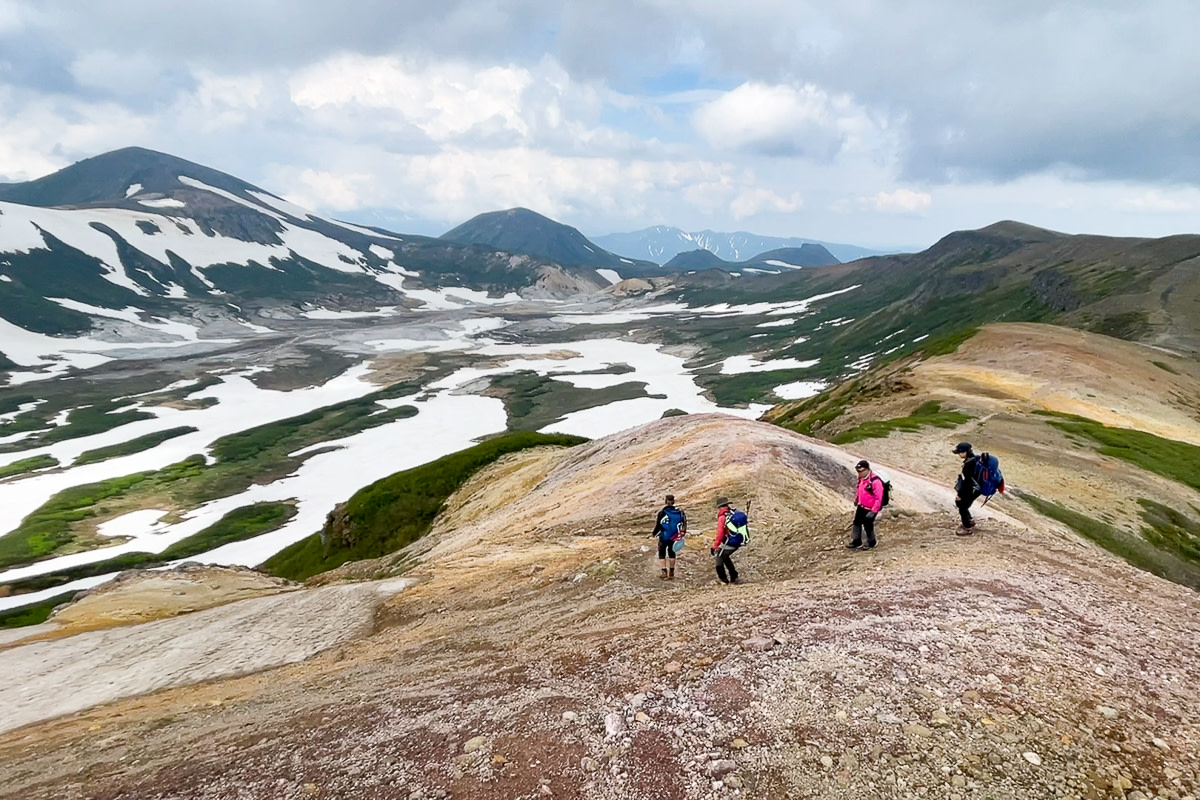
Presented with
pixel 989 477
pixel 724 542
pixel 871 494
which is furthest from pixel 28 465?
pixel 989 477

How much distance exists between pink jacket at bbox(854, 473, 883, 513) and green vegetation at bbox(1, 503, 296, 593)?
90579 millimetres

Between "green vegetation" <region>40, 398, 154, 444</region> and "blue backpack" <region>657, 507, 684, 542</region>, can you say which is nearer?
"blue backpack" <region>657, 507, 684, 542</region>

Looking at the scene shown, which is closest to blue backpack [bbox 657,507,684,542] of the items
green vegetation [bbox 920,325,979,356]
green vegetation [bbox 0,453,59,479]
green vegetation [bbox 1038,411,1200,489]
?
green vegetation [bbox 1038,411,1200,489]

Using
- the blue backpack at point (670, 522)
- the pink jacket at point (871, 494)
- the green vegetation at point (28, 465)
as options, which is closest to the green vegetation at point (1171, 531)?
the pink jacket at point (871, 494)

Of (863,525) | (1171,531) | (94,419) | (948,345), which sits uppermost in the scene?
(863,525)

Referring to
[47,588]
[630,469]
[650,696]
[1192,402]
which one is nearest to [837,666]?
[650,696]

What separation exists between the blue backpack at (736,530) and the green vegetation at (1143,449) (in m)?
44.9

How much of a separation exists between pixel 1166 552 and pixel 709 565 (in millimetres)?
31398

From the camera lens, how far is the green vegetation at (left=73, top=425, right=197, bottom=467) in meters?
148

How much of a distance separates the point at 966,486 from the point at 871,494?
338 centimetres

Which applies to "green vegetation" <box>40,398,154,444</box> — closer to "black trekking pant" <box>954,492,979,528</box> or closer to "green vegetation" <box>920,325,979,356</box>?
"green vegetation" <box>920,325,979,356</box>

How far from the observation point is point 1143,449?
169 ft

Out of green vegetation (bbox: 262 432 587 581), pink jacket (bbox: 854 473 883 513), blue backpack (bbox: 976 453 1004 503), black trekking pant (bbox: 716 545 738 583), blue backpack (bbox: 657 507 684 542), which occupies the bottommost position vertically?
green vegetation (bbox: 262 432 587 581)

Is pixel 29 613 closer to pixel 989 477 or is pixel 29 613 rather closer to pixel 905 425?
pixel 905 425
